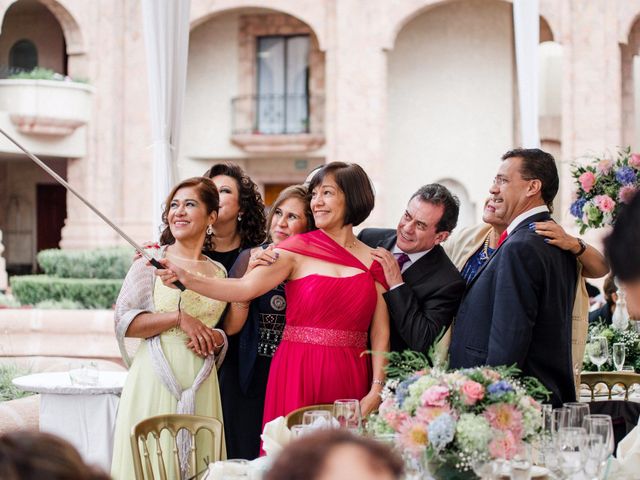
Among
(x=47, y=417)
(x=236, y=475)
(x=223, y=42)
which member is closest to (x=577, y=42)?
(x=223, y=42)

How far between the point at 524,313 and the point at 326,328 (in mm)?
822

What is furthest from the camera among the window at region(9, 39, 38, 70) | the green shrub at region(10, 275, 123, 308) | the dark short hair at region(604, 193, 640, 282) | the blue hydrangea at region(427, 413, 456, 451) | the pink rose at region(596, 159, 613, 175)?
the window at region(9, 39, 38, 70)

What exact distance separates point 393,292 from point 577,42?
16978 millimetres

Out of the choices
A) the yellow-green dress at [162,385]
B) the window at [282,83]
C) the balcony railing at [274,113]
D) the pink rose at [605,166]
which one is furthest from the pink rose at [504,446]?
the window at [282,83]

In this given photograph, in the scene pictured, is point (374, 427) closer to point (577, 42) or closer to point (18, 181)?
point (577, 42)

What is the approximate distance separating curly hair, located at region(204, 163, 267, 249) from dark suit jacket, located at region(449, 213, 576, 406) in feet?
4.38

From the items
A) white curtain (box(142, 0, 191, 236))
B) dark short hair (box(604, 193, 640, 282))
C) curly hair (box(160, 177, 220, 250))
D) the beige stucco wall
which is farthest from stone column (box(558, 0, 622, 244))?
dark short hair (box(604, 193, 640, 282))

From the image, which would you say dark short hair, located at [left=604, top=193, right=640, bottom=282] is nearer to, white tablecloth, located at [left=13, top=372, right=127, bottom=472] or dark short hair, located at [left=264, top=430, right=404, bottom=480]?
dark short hair, located at [left=264, top=430, right=404, bottom=480]

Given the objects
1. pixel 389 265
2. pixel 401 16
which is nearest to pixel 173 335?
pixel 389 265

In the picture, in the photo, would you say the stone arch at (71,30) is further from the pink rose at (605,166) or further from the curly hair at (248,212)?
the pink rose at (605,166)

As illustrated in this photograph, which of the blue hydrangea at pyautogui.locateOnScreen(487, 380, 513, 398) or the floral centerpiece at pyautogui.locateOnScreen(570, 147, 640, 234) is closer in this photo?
the blue hydrangea at pyautogui.locateOnScreen(487, 380, 513, 398)

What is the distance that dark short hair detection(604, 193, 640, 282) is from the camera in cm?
214

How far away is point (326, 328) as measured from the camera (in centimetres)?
418

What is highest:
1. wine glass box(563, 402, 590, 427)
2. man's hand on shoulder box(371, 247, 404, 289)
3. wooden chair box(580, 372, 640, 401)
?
man's hand on shoulder box(371, 247, 404, 289)
